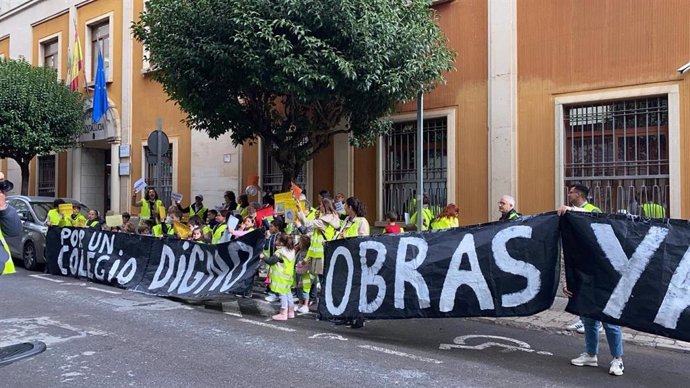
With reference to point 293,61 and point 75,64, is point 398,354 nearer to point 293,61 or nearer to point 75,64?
point 293,61

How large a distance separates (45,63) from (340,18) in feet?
56.0

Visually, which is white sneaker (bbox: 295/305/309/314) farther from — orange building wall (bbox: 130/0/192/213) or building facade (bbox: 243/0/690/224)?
orange building wall (bbox: 130/0/192/213)

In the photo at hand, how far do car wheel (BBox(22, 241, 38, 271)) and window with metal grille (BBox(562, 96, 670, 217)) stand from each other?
10.5 m

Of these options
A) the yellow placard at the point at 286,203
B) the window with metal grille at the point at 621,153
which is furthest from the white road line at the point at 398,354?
the window with metal grille at the point at 621,153

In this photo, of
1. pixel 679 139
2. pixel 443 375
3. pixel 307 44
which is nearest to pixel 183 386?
pixel 443 375

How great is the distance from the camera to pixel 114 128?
62.1 ft

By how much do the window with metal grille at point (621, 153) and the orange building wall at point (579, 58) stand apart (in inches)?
12.7

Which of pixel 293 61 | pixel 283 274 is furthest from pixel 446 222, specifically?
pixel 293 61

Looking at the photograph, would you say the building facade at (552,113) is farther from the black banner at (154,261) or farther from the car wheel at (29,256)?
the car wheel at (29,256)

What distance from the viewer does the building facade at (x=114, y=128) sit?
655 inches

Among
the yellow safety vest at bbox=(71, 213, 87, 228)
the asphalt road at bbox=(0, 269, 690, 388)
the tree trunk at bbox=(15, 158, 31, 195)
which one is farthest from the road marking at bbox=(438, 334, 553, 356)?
the tree trunk at bbox=(15, 158, 31, 195)

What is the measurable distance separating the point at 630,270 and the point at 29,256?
11.9m

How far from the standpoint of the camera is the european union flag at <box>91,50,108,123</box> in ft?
59.4

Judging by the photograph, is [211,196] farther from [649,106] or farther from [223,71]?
[649,106]
